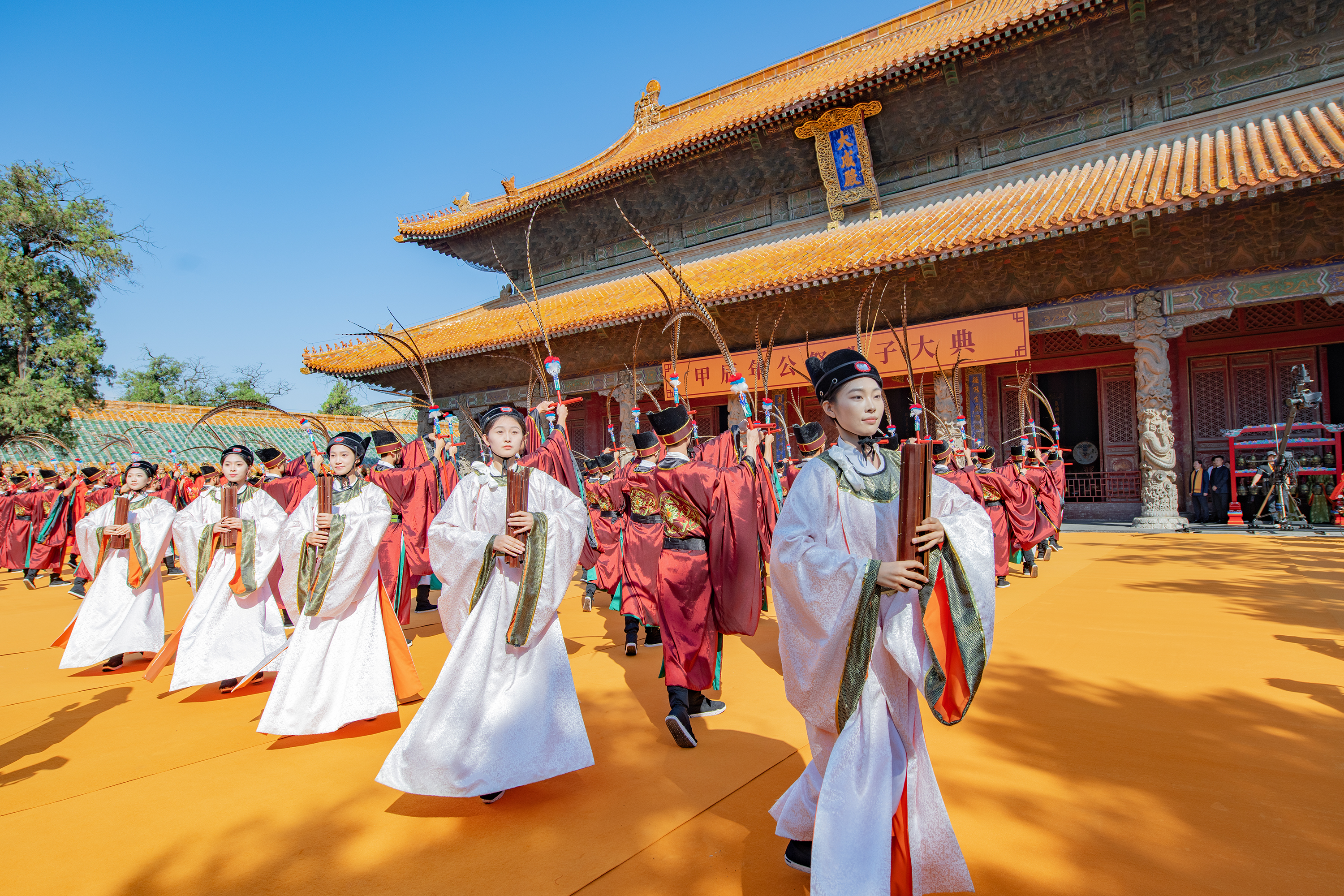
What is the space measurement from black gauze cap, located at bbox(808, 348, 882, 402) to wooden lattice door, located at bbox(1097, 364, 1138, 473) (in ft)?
39.8

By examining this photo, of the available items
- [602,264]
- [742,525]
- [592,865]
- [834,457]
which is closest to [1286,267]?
[742,525]

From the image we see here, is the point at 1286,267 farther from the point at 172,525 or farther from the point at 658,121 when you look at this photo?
the point at 658,121

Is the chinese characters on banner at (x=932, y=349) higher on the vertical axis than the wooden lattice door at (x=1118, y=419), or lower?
higher

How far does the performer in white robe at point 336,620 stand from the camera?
3434 mm

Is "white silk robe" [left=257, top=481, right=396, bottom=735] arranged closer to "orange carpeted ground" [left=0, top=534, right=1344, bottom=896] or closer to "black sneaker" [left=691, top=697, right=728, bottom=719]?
"orange carpeted ground" [left=0, top=534, right=1344, bottom=896]

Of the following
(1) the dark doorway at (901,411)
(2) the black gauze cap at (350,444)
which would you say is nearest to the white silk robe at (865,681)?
(2) the black gauze cap at (350,444)

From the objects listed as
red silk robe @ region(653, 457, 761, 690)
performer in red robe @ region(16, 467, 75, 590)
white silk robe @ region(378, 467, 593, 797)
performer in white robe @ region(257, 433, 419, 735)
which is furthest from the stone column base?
performer in red robe @ region(16, 467, 75, 590)

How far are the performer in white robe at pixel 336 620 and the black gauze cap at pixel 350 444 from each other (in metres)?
0.01

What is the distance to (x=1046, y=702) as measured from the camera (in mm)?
3521

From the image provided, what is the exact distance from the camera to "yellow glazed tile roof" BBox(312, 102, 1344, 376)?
8.05 metres

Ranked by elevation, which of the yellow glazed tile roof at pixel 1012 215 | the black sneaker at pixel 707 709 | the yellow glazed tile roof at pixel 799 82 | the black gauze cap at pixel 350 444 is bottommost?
the black sneaker at pixel 707 709

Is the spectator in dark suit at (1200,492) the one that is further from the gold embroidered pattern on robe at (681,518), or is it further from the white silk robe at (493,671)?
the white silk robe at (493,671)

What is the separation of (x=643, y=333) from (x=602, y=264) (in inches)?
146

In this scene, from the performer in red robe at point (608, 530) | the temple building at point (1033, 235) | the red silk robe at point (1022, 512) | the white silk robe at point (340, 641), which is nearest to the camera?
the white silk robe at point (340, 641)
